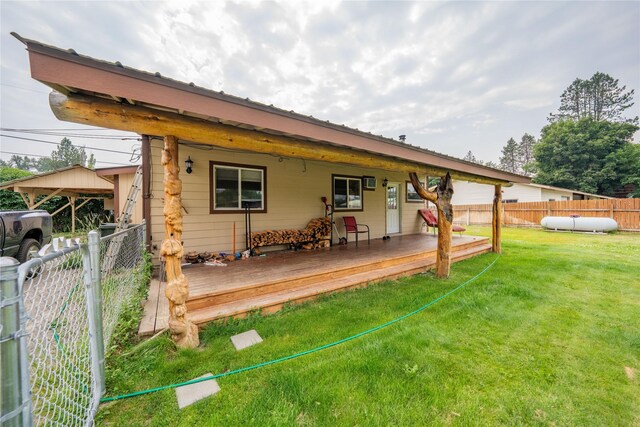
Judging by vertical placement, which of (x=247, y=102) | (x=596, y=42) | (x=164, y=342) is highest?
(x=596, y=42)

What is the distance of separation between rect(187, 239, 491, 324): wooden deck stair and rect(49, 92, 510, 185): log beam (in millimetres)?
1832

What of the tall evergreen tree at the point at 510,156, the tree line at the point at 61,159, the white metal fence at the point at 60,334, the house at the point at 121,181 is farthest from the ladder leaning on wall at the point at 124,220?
the tall evergreen tree at the point at 510,156

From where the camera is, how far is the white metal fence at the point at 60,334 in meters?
0.86

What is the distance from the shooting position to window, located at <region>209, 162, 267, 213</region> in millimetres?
5188

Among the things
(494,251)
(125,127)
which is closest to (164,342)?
(125,127)

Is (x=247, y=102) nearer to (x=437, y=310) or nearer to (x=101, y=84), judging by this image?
(x=101, y=84)

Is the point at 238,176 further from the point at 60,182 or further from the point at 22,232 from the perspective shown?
the point at 60,182

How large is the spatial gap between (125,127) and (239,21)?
8442mm

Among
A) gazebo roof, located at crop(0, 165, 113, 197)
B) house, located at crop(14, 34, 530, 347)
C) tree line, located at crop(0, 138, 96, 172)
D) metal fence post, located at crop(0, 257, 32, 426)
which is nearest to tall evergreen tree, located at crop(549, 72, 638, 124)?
house, located at crop(14, 34, 530, 347)

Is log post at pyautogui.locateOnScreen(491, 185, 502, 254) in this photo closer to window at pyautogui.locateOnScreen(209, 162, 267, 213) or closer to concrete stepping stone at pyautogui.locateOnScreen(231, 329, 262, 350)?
window at pyautogui.locateOnScreen(209, 162, 267, 213)

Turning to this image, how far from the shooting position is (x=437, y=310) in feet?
11.1

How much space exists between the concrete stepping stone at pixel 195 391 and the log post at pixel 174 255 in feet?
1.84

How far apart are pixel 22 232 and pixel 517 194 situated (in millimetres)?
24623

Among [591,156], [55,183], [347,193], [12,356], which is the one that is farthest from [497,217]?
[591,156]
